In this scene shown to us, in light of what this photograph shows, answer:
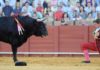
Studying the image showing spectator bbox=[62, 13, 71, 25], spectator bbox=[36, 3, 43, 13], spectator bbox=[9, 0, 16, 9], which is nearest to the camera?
spectator bbox=[62, 13, 71, 25]

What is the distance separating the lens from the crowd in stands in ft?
52.0

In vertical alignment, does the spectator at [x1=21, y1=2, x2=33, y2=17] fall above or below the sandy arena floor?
above

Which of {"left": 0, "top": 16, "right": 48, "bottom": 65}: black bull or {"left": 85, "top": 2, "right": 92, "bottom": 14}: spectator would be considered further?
{"left": 85, "top": 2, "right": 92, "bottom": 14}: spectator

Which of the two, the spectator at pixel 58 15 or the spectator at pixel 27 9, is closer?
the spectator at pixel 58 15

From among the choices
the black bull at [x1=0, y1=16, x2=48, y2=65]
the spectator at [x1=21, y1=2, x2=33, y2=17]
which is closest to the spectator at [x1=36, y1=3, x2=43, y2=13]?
the spectator at [x1=21, y1=2, x2=33, y2=17]

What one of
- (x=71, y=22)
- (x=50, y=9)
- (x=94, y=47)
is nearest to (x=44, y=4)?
(x=50, y=9)

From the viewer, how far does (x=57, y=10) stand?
1596 cm

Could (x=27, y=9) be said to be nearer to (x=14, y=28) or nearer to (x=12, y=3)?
(x=12, y=3)

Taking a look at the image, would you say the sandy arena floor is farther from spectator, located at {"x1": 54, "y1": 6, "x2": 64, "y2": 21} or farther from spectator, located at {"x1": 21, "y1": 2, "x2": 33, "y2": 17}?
spectator, located at {"x1": 21, "y1": 2, "x2": 33, "y2": 17}

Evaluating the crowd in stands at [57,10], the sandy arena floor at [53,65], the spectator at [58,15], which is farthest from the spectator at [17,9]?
the sandy arena floor at [53,65]

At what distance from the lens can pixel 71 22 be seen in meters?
15.9

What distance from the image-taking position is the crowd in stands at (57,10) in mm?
15844

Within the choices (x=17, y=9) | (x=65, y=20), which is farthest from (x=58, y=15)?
(x=17, y=9)

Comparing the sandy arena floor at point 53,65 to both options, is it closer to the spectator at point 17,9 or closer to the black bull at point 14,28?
the black bull at point 14,28
